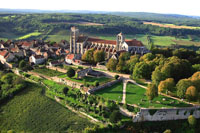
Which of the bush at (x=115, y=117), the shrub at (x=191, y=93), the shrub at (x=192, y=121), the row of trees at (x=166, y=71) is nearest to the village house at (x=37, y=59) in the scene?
the row of trees at (x=166, y=71)

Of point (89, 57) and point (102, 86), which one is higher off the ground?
point (89, 57)

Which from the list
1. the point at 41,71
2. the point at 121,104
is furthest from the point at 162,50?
the point at 41,71

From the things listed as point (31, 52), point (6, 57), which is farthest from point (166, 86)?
point (31, 52)

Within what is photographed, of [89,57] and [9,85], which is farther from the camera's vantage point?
[89,57]

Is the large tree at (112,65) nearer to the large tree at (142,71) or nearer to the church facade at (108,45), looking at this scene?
the large tree at (142,71)

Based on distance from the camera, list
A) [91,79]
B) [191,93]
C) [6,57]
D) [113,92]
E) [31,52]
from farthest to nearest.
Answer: [31,52]
[6,57]
[91,79]
[113,92]
[191,93]

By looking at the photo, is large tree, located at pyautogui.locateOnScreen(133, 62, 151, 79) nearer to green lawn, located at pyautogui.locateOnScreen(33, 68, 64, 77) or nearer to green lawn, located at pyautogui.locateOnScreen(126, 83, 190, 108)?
green lawn, located at pyautogui.locateOnScreen(126, 83, 190, 108)

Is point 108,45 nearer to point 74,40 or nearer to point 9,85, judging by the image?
point 74,40
